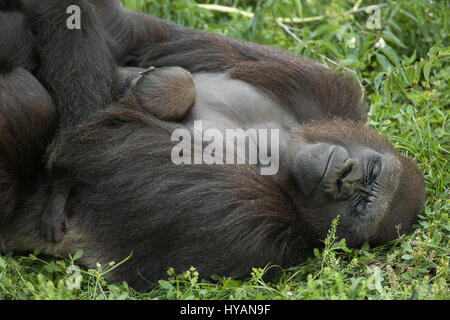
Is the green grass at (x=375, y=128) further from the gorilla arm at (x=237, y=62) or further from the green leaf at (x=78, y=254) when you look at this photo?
the gorilla arm at (x=237, y=62)

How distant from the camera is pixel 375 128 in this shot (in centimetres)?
424

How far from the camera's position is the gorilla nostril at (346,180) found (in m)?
3.10

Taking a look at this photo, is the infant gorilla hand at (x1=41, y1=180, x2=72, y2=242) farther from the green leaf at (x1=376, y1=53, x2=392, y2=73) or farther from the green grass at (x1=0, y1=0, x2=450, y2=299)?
the green leaf at (x1=376, y1=53, x2=392, y2=73)

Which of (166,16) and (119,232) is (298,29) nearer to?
(166,16)

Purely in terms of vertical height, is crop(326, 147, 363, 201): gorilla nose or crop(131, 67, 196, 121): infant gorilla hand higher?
crop(131, 67, 196, 121): infant gorilla hand

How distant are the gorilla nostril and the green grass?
8.2 inches

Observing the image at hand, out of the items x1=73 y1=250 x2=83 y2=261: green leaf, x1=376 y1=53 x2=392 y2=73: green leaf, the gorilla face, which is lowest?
x1=73 y1=250 x2=83 y2=261: green leaf

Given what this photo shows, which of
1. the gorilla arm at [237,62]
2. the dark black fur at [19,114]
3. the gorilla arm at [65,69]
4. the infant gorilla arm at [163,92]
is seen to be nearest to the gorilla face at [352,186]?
the gorilla arm at [237,62]

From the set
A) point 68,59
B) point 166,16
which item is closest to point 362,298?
Answer: point 68,59

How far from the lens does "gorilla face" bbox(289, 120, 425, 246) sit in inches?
123

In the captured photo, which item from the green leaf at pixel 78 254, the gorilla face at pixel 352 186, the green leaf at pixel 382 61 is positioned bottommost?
the green leaf at pixel 78 254

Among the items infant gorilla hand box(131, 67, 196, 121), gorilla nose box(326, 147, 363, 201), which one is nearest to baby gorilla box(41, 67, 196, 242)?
infant gorilla hand box(131, 67, 196, 121)

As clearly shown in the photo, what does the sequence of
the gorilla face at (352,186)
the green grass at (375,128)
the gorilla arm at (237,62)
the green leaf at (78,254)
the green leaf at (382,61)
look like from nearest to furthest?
the green grass at (375,128), the green leaf at (78,254), the gorilla face at (352,186), the gorilla arm at (237,62), the green leaf at (382,61)

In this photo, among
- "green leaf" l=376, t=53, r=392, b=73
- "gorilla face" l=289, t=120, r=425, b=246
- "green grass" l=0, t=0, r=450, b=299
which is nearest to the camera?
"green grass" l=0, t=0, r=450, b=299
